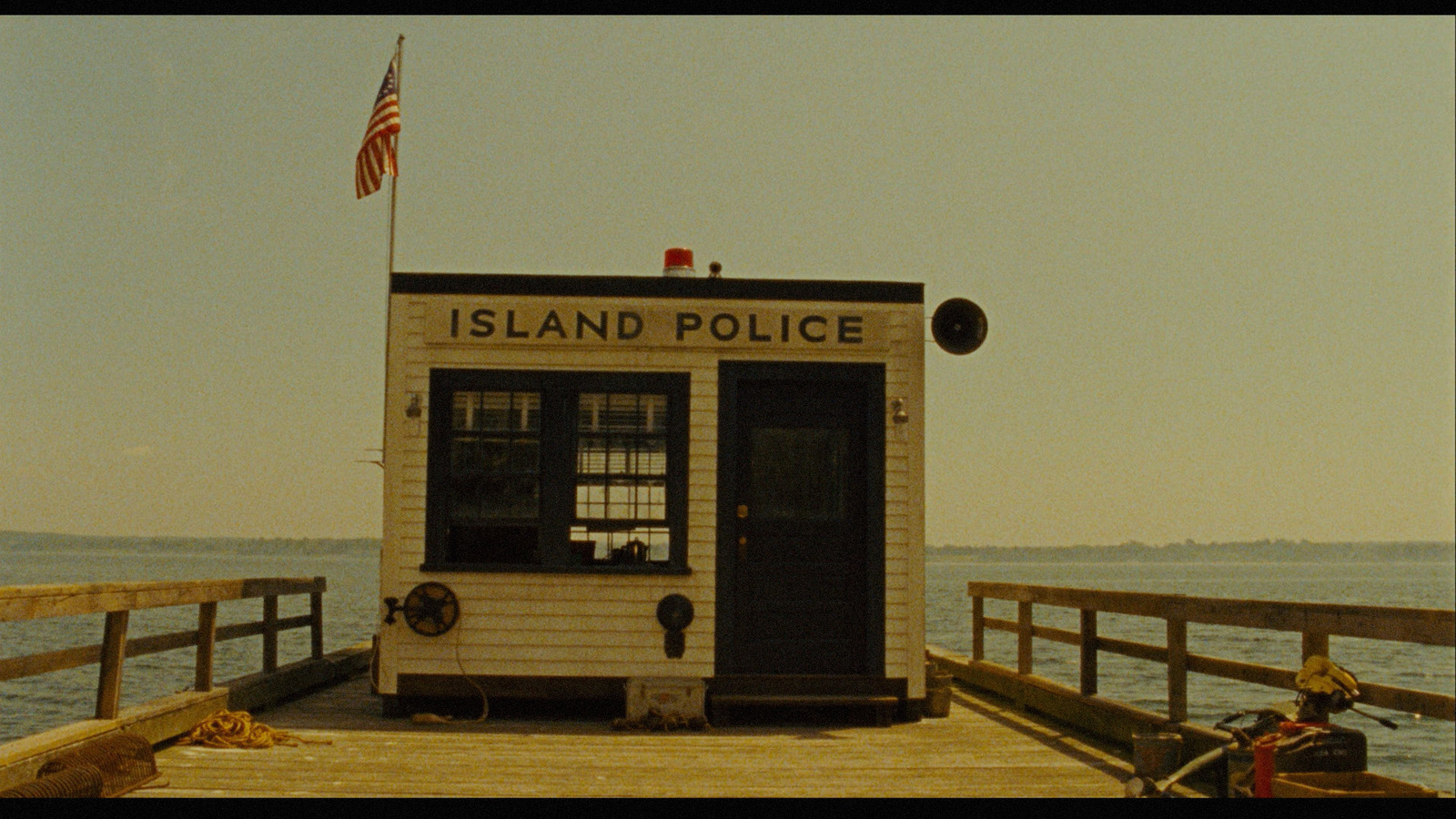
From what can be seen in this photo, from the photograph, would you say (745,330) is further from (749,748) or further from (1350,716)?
(1350,716)

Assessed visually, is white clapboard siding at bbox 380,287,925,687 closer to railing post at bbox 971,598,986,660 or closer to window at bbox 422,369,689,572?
window at bbox 422,369,689,572

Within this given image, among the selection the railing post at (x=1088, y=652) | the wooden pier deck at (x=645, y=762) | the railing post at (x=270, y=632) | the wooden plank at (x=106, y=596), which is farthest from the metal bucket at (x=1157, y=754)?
the railing post at (x=270, y=632)

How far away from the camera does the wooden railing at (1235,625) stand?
5.42 metres

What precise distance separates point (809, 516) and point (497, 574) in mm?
2268

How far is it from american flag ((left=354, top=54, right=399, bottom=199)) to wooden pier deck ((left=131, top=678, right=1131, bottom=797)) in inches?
182

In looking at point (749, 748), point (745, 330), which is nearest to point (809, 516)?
point (745, 330)

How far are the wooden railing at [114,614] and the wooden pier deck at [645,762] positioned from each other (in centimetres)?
61

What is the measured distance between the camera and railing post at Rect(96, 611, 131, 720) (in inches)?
282

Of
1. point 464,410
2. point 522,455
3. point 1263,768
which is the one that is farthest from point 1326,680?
point 464,410

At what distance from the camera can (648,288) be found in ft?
31.7

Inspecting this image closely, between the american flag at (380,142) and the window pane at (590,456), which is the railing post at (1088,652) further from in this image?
the american flag at (380,142)

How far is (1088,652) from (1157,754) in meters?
2.56

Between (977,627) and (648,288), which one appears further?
(977,627)

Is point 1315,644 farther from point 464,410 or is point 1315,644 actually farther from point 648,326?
point 464,410
